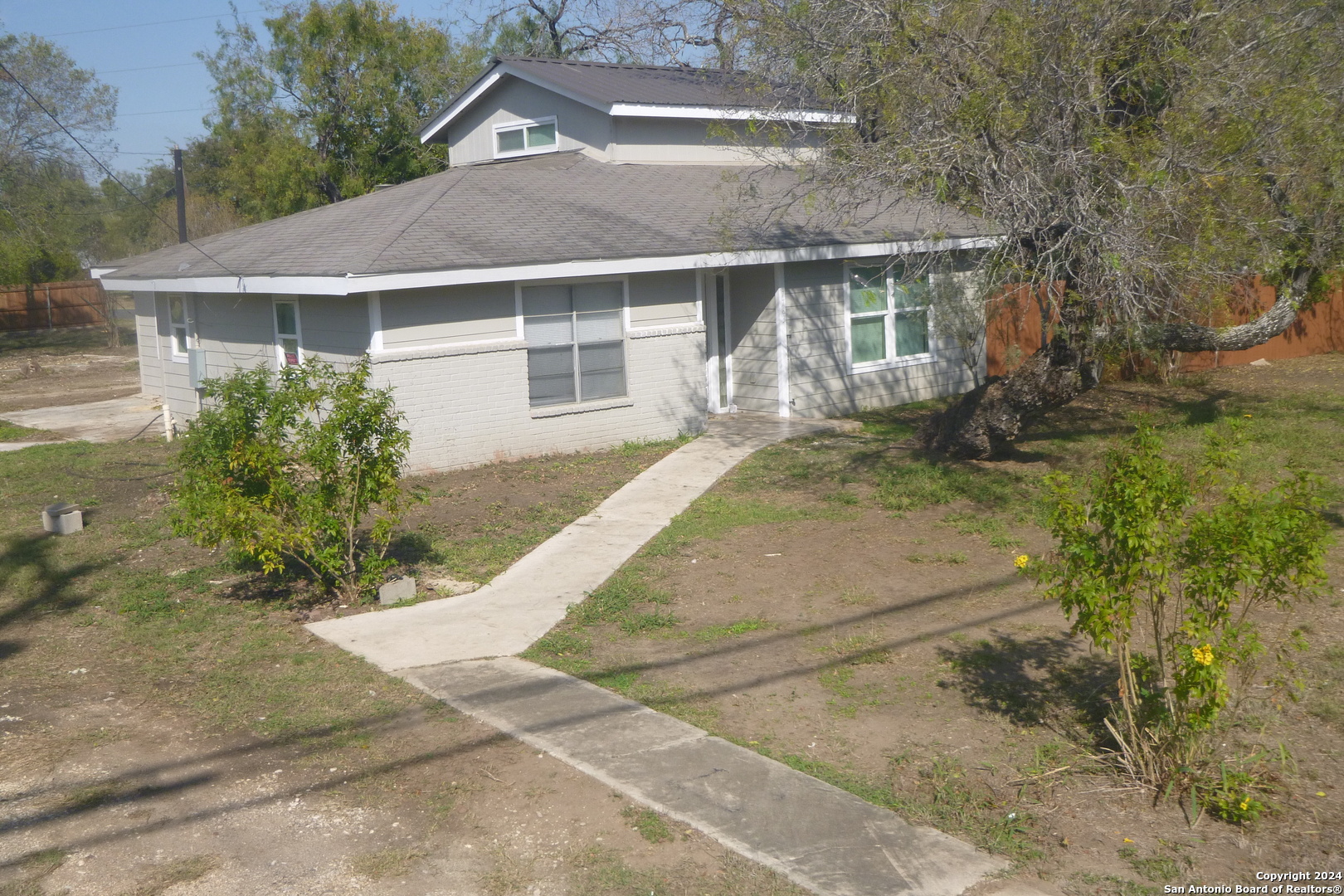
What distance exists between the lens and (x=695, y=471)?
13.4m

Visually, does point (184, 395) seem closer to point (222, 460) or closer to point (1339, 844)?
point (222, 460)

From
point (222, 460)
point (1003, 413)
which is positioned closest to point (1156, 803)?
point (222, 460)

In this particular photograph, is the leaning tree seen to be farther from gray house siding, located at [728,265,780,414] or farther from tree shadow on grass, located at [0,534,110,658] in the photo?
tree shadow on grass, located at [0,534,110,658]

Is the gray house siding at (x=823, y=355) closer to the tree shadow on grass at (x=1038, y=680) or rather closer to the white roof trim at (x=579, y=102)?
the white roof trim at (x=579, y=102)

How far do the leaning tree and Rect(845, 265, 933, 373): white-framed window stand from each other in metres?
5.45

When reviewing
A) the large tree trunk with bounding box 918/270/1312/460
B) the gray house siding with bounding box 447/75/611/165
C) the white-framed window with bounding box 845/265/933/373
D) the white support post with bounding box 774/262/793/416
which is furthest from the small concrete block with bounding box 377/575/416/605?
the gray house siding with bounding box 447/75/611/165

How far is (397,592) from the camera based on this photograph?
883 centimetres

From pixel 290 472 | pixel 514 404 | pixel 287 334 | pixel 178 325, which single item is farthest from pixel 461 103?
pixel 290 472

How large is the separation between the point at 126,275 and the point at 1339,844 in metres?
18.2

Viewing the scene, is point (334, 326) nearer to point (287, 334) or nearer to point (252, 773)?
point (287, 334)

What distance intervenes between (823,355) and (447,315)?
6.08 metres

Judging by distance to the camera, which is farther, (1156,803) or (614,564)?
(614,564)

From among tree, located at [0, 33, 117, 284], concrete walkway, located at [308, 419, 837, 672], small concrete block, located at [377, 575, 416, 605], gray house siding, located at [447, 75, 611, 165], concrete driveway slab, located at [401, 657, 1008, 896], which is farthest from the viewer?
tree, located at [0, 33, 117, 284]

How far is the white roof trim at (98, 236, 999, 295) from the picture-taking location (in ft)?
41.3
